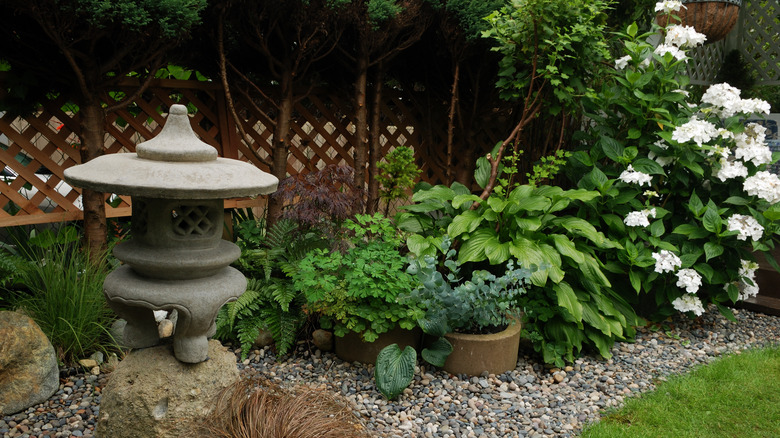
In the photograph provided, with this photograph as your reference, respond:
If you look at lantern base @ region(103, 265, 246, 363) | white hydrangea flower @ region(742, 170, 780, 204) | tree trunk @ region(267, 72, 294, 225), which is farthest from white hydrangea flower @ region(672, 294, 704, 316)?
lantern base @ region(103, 265, 246, 363)

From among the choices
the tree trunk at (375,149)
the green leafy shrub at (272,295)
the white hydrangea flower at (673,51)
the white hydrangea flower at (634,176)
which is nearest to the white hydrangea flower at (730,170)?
the white hydrangea flower at (634,176)

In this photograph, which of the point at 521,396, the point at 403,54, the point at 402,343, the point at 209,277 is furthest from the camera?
the point at 403,54

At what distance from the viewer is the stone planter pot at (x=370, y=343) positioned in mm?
3363

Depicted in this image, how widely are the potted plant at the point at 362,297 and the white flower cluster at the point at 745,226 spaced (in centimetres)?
225

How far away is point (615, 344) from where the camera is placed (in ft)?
12.8

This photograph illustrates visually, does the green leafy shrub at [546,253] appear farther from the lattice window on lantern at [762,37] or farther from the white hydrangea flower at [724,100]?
the lattice window on lantern at [762,37]

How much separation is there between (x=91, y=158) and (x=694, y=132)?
12.6 feet

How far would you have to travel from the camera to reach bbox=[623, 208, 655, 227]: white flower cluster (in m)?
3.90

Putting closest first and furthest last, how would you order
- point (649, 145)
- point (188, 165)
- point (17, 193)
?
point (188, 165) → point (17, 193) → point (649, 145)

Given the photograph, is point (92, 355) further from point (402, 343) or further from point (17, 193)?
point (402, 343)

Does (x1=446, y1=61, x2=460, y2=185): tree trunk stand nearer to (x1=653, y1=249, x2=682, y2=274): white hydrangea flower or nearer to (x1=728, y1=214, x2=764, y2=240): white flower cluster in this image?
(x1=653, y1=249, x2=682, y2=274): white hydrangea flower

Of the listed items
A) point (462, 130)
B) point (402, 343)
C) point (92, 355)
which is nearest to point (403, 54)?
point (462, 130)

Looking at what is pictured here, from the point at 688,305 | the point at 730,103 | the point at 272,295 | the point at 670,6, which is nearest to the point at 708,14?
the point at 670,6

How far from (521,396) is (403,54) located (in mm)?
3102
